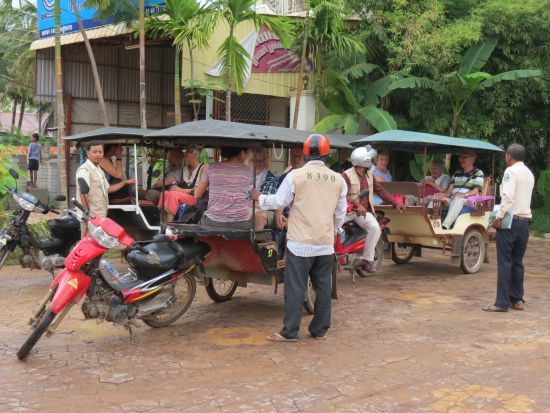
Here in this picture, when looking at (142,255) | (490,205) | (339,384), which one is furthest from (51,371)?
(490,205)

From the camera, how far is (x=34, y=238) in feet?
23.8

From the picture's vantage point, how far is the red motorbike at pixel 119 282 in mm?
4992

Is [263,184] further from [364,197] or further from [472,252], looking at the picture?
[472,252]

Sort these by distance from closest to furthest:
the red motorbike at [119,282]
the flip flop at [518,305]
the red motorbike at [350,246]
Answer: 1. the red motorbike at [119,282]
2. the flip flop at [518,305]
3. the red motorbike at [350,246]

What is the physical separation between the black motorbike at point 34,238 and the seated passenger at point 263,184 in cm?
215

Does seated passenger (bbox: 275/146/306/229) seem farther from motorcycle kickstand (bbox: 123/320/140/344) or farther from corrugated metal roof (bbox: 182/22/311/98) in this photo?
corrugated metal roof (bbox: 182/22/311/98)

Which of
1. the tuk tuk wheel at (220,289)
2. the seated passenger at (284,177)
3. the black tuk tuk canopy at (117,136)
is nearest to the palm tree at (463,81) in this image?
the seated passenger at (284,177)

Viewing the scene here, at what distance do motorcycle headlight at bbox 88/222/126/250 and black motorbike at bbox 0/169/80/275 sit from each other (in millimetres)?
1894

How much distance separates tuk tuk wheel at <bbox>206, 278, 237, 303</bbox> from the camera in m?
7.08

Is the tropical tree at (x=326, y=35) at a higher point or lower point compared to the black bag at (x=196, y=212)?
higher

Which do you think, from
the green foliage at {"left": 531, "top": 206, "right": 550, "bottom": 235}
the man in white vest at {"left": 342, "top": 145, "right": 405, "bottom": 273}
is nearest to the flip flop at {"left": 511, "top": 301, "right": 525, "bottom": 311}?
the man in white vest at {"left": 342, "top": 145, "right": 405, "bottom": 273}

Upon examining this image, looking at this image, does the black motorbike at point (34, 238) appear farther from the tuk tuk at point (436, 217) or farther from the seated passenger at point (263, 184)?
the tuk tuk at point (436, 217)

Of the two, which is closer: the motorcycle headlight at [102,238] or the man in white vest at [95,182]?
the motorcycle headlight at [102,238]

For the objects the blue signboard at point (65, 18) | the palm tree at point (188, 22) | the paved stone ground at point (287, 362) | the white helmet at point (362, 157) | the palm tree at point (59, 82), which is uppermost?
the blue signboard at point (65, 18)
